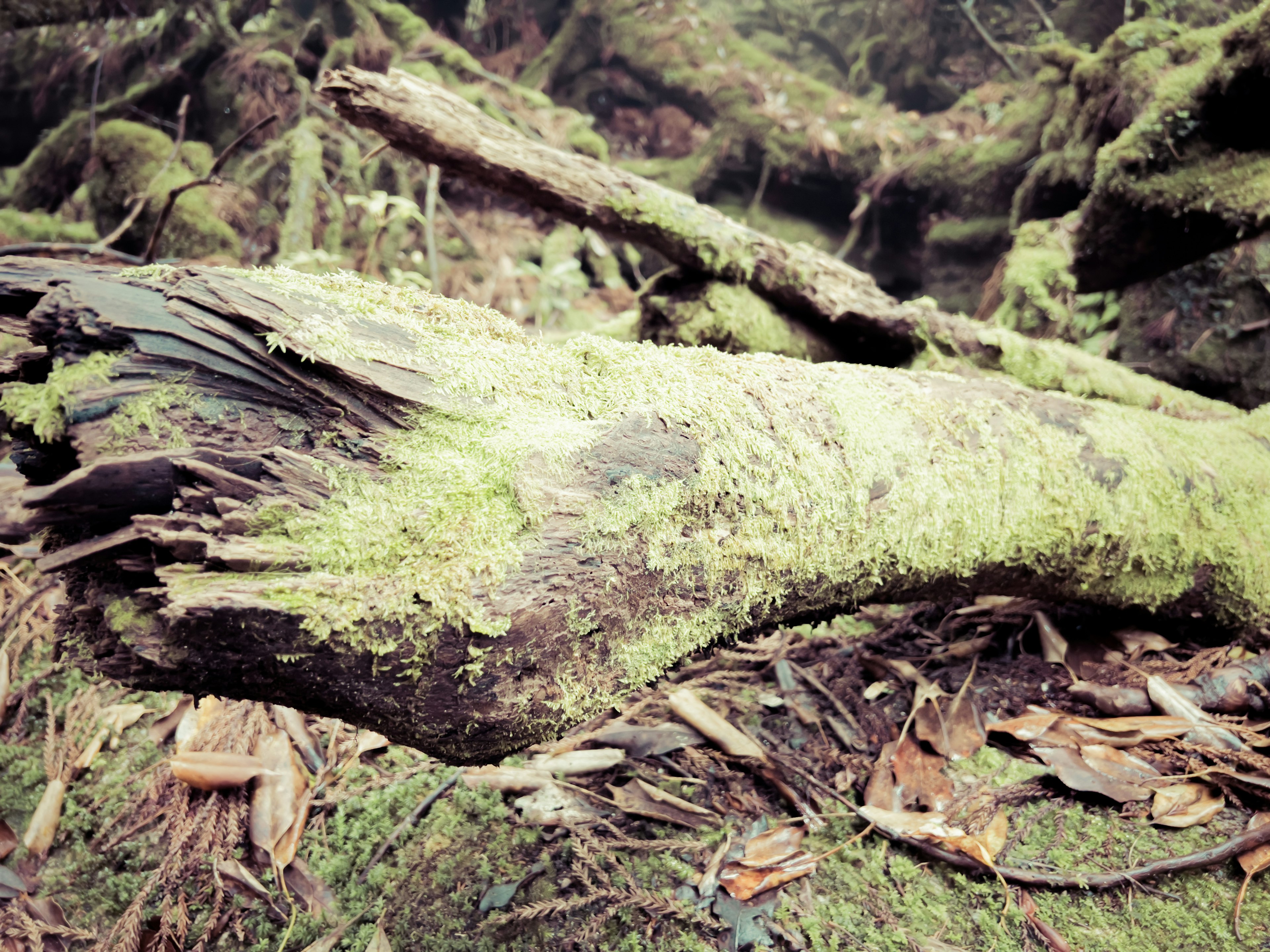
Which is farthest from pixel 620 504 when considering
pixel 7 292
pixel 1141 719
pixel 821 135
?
pixel 821 135

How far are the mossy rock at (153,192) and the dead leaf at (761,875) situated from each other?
6.09 m

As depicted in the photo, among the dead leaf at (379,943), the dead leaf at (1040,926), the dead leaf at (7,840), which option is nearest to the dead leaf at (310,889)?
the dead leaf at (379,943)

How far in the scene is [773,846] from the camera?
1.66 metres

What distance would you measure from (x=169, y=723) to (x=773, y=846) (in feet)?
6.62

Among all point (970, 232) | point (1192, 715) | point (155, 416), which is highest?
point (970, 232)

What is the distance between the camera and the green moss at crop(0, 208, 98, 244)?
17.0ft

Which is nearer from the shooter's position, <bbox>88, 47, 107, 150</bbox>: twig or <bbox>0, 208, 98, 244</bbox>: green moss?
<bbox>0, 208, 98, 244</bbox>: green moss

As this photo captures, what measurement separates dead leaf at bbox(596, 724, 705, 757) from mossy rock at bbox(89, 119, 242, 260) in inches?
218

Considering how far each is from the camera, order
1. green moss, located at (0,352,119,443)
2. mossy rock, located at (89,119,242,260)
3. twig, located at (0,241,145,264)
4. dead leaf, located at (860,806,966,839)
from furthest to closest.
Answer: mossy rock, located at (89,119,242,260) → twig, located at (0,241,145,264) → dead leaf, located at (860,806,966,839) → green moss, located at (0,352,119,443)

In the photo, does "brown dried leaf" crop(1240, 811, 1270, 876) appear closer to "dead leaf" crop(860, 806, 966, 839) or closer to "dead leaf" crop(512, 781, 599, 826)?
"dead leaf" crop(860, 806, 966, 839)

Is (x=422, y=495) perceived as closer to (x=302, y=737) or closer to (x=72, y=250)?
(x=302, y=737)

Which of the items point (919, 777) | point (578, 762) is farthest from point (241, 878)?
point (919, 777)

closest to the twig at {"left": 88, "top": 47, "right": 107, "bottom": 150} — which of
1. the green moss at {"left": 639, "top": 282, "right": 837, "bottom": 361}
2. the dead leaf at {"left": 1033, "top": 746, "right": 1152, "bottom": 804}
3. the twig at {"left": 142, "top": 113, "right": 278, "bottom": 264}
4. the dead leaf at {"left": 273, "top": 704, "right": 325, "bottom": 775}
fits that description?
the twig at {"left": 142, "top": 113, "right": 278, "bottom": 264}

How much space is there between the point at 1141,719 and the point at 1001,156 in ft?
22.4
